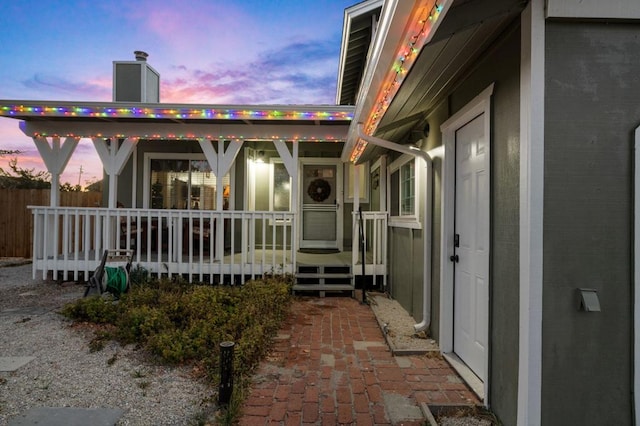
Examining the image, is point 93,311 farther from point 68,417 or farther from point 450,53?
point 450,53

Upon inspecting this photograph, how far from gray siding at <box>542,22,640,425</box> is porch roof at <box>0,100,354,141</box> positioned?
13.9 feet

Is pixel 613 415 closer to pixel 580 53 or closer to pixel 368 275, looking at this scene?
pixel 580 53

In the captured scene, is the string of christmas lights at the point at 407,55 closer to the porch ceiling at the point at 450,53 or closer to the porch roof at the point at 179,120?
the porch ceiling at the point at 450,53

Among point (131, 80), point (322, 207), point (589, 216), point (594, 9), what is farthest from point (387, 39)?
point (131, 80)

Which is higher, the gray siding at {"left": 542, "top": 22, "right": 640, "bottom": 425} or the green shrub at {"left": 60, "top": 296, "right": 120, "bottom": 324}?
the gray siding at {"left": 542, "top": 22, "right": 640, "bottom": 425}

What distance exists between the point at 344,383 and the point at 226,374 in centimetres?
95

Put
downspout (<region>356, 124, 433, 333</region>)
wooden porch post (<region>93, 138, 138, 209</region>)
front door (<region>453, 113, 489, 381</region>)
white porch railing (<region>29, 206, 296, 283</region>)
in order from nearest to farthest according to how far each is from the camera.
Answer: front door (<region>453, 113, 489, 381</region>), downspout (<region>356, 124, 433, 333</region>), white porch railing (<region>29, 206, 296, 283</region>), wooden porch post (<region>93, 138, 138, 209</region>)

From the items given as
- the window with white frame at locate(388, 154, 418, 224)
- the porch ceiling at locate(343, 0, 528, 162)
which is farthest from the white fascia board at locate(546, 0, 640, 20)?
the window with white frame at locate(388, 154, 418, 224)

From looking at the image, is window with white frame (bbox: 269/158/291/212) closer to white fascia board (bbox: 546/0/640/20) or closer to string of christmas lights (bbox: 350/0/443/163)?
string of christmas lights (bbox: 350/0/443/163)

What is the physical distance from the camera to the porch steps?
233 inches

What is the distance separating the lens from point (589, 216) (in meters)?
1.92

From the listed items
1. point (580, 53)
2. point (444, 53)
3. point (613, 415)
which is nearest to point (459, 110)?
point (444, 53)

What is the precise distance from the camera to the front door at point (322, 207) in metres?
8.05

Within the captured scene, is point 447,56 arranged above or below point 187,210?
above
